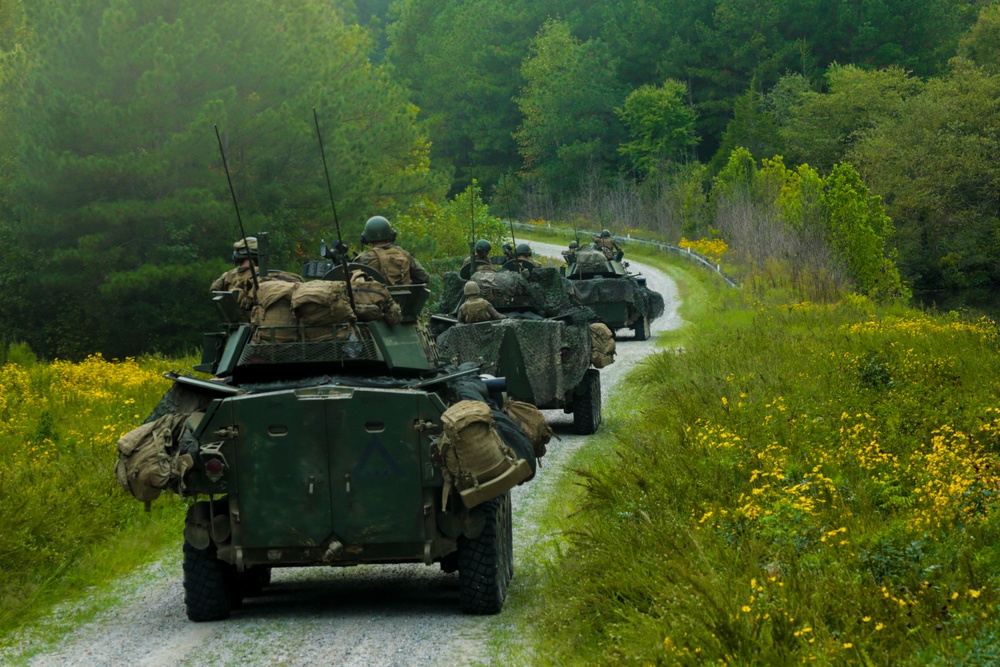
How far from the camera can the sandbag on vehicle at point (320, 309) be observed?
8.97m

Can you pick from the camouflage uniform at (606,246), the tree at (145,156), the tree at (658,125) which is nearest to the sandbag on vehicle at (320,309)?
the tree at (145,156)

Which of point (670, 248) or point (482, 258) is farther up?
point (482, 258)

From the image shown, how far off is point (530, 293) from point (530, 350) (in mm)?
1533

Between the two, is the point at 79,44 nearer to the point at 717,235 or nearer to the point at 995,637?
the point at 995,637

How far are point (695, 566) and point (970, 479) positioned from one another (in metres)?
1.89

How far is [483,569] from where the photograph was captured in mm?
8438

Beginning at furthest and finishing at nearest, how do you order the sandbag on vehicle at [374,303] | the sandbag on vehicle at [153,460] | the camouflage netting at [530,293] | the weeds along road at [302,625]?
the camouflage netting at [530,293] < the sandbag on vehicle at [374,303] < the sandbag on vehicle at [153,460] < the weeds along road at [302,625]

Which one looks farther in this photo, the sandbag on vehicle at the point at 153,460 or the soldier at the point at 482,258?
the soldier at the point at 482,258

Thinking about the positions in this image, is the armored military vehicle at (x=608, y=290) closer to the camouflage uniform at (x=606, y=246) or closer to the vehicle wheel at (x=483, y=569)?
the camouflage uniform at (x=606, y=246)

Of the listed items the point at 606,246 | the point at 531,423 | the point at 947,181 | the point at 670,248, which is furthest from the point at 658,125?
the point at 531,423

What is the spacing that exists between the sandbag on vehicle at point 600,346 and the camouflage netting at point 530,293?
22cm

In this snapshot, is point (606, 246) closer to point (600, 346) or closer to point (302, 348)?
point (600, 346)

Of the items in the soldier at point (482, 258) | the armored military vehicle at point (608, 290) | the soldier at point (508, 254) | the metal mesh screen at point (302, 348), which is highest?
the metal mesh screen at point (302, 348)

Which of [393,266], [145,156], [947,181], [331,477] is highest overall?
[393,266]
